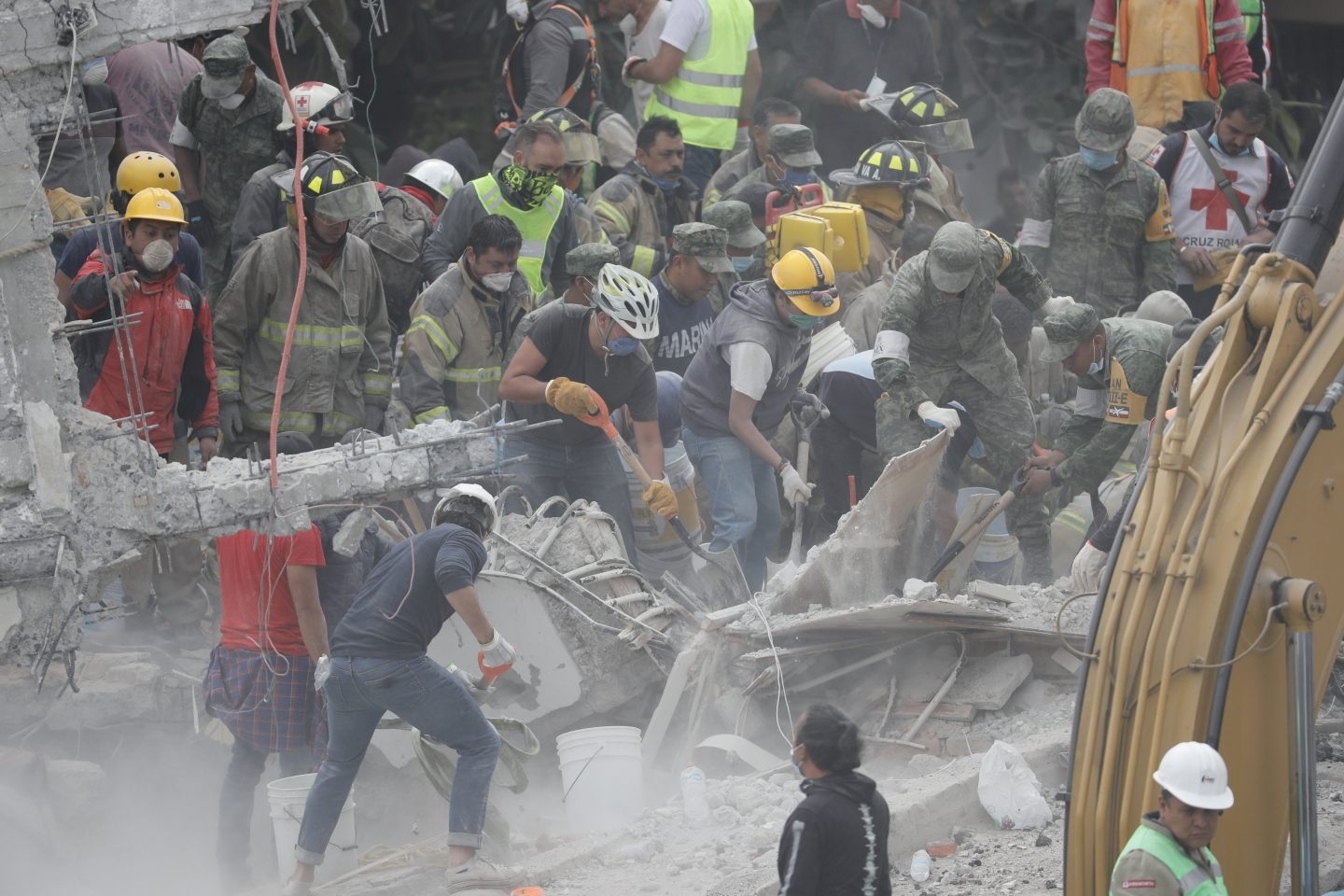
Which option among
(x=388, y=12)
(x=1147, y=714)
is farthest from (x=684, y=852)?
(x=388, y=12)

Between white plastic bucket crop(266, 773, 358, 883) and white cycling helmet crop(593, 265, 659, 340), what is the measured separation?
2551mm

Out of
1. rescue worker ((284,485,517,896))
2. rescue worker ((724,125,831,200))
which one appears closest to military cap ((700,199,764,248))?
rescue worker ((724,125,831,200))

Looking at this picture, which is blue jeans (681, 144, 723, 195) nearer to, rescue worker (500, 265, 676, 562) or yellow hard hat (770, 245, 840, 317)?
yellow hard hat (770, 245, 840, 317)

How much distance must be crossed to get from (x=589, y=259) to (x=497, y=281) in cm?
50

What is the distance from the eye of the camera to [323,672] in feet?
21.7

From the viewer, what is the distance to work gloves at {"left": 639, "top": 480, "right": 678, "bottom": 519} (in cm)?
838

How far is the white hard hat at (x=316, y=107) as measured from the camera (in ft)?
29.3

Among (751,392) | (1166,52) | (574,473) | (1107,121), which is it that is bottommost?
(574,473)

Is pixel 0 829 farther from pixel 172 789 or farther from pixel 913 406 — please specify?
pixel 913 406

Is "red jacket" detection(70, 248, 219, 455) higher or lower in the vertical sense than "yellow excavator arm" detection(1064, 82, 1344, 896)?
lower

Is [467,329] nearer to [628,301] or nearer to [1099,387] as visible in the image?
[628,301]

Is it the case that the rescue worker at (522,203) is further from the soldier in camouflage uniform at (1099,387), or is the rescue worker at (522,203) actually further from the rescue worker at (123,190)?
the soldier in camouflage uniform at (1099,387)

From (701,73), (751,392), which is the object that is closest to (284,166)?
(751,392)

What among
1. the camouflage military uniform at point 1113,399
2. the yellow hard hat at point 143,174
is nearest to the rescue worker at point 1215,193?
the camouflage military uniform at point 1113,399
